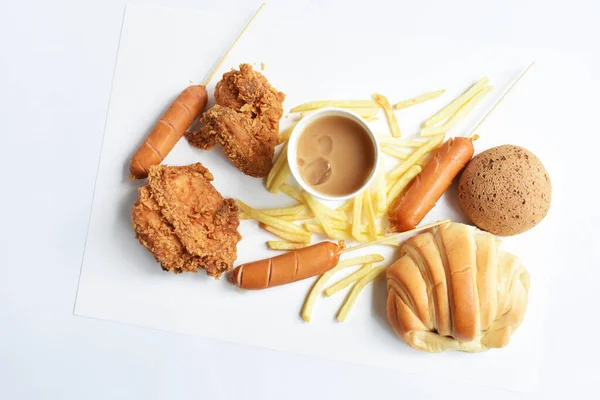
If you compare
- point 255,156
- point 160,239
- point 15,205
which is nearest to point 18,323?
point 15,205

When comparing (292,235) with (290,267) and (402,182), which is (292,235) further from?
(402,182)

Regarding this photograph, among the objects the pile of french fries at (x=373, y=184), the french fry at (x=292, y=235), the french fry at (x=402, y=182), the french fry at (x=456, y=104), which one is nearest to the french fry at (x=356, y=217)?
the pile of french fries at (x=373, y=184)

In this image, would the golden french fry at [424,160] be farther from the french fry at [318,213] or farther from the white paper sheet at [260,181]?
the french fry at [318,213]

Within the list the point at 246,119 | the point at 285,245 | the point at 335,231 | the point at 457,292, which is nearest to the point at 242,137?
the point at 246,119

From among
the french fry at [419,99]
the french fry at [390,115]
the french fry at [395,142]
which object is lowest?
the french fry at [395,142]

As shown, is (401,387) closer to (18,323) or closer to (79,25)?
(18,323)

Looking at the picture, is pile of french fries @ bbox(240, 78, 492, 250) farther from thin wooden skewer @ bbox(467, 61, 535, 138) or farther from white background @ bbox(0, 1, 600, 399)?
white background @ bbox(0, 1, 600, 399)
